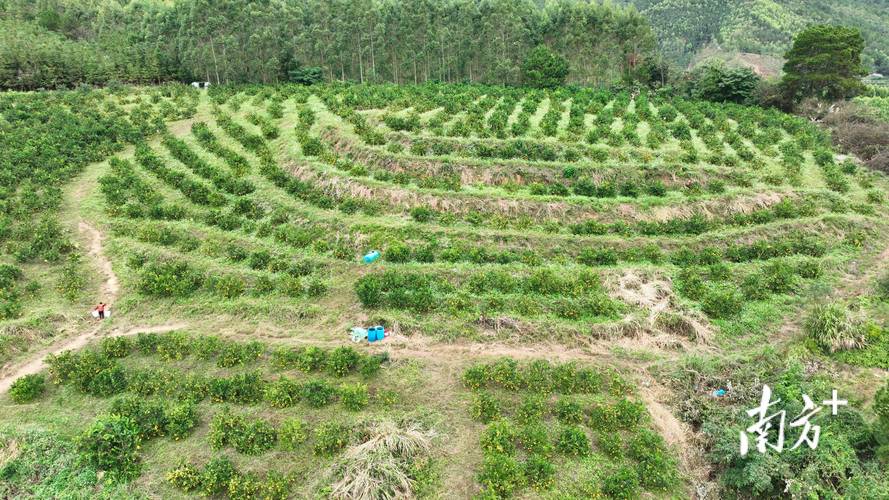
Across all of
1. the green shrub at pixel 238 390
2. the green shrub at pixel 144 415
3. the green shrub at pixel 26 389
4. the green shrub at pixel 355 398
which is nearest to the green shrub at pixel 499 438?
the green shrub at pixel 355 398

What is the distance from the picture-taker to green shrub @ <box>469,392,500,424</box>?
16.2 m

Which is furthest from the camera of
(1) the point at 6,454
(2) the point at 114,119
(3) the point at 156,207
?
(2) the point at 114,119

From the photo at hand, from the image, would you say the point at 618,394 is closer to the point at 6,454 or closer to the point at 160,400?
the point at 160,400

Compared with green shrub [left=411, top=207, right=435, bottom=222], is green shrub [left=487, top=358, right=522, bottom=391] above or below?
below

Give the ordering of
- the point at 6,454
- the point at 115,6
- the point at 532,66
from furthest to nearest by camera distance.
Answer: the point at 115,6
the point at 532,66
the point at 6,454

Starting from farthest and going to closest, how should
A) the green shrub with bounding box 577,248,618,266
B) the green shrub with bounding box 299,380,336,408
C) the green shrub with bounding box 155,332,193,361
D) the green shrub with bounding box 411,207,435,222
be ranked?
1. the green shrub with bounding box 411,207,435,222
2. the green shrub with bounding box 577,248,618,266
3. the green shrub with bounding box 155,332,193,361
4. the green shrub with bounding box 299,380,336,408

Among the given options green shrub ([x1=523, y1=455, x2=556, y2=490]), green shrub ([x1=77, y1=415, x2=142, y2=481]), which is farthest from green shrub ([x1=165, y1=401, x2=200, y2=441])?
green shrub ([x1=523, y1=455, x2=556, y2=490])

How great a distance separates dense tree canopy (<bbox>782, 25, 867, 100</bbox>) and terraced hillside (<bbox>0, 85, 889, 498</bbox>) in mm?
11755

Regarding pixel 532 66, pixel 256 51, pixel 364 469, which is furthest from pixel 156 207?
pixel 532 66

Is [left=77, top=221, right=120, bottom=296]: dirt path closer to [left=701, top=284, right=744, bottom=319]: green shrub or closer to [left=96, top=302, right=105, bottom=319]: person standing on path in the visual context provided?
[left=96, top=302, right=105, bottom=319]: person standing on path

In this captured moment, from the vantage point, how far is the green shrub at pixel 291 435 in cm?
1515

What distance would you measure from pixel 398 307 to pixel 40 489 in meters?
12.7

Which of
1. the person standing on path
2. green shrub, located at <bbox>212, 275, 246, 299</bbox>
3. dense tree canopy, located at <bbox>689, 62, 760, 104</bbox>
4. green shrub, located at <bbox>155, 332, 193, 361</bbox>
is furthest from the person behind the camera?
dense tree canopy, located at <bbox>689, 62, 760, 104</bbox>

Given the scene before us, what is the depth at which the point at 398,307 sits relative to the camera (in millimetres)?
21500
